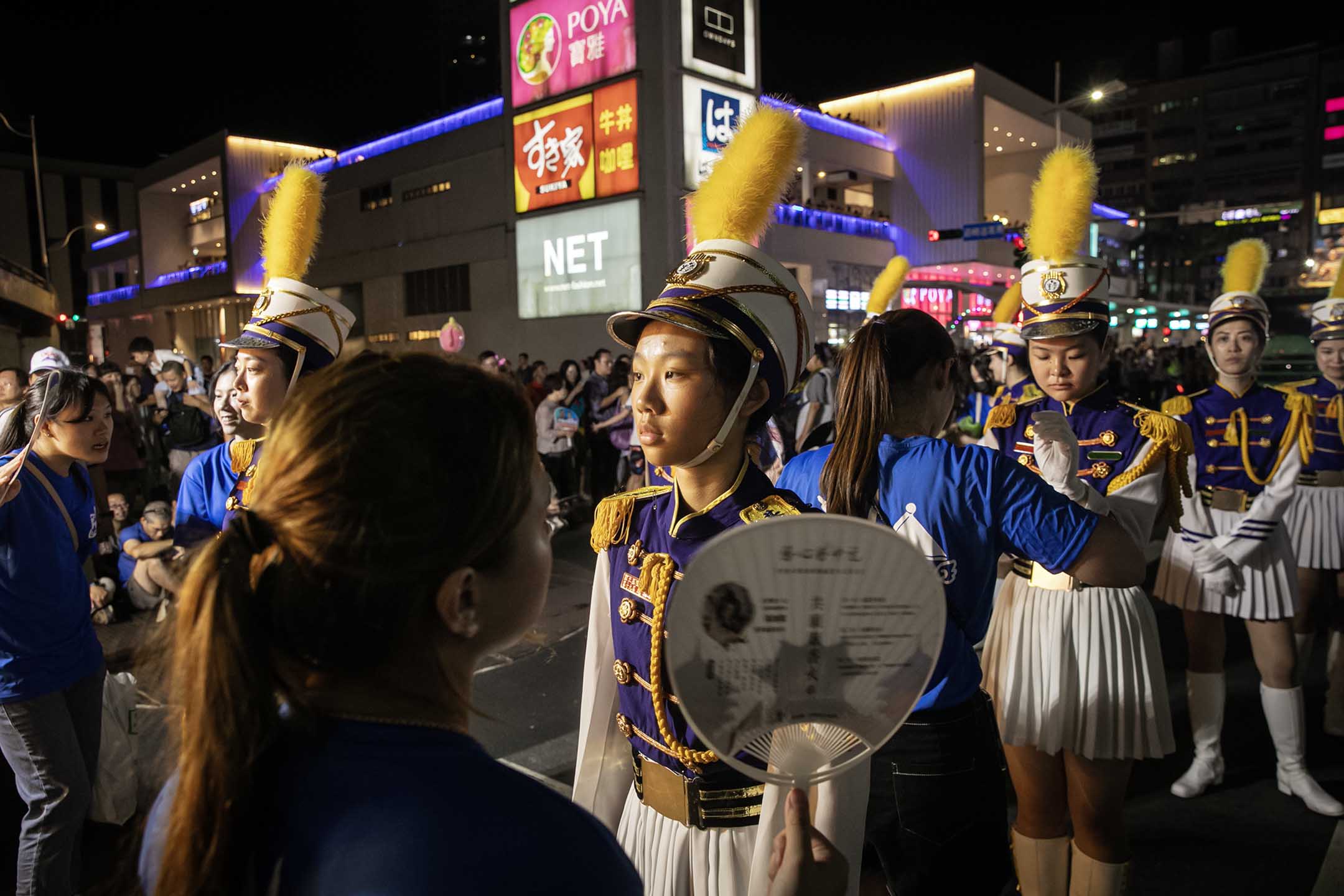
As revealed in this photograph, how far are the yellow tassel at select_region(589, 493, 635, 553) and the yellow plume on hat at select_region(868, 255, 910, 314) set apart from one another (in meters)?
2.80

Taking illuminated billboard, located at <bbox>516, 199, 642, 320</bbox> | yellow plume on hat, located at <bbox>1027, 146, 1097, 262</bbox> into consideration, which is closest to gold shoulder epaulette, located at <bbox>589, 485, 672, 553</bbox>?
yellow plume on hat, located at <bbox>1027, 146, 1097, 262</bbox>

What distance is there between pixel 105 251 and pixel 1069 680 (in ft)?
189

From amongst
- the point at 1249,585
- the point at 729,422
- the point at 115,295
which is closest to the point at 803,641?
the point at 729,422

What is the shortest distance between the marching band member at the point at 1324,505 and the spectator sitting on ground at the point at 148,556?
6.20 meters

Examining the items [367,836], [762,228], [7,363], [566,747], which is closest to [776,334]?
[762,228]

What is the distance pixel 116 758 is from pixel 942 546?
142 inches

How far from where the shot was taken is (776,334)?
190 centimetres

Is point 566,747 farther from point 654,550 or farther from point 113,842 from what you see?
point 654,550

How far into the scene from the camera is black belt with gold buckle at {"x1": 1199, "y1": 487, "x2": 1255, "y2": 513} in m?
4.13

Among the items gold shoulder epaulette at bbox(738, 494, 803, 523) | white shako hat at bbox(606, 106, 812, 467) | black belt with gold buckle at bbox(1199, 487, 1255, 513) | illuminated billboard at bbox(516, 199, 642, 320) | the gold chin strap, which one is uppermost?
illuminated billboard at bbox(516, 199, 642, 320)

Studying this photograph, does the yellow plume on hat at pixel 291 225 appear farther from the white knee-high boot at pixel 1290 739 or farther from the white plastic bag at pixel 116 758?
the white knee-high boot at pixel 1290 739

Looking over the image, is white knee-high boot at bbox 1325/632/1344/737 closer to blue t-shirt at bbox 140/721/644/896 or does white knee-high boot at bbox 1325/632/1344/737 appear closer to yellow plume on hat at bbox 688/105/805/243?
yellow plume on hat at bbox 688/105/805/243

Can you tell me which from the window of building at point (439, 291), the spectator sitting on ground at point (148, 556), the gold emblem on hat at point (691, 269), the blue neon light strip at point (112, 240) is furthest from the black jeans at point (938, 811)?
the blue neon light strip at point (112, 240)

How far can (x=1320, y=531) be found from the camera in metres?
4.93
